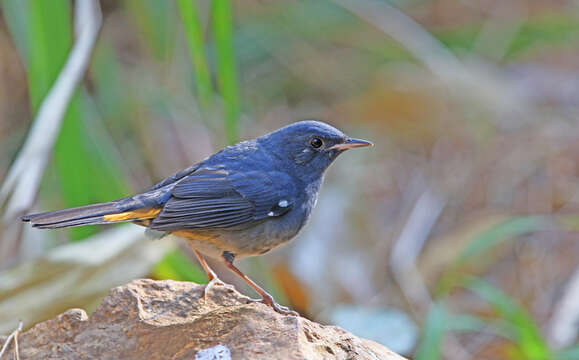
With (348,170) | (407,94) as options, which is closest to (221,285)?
(348,170)

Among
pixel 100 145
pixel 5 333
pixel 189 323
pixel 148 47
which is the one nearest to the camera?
pixel 189 323

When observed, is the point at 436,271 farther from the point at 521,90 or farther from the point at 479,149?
the point at 521,90

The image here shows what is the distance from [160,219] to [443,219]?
3.96 metres

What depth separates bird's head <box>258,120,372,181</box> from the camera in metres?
4.17

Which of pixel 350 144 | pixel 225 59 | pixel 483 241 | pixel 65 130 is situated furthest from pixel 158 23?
pixel 483 241

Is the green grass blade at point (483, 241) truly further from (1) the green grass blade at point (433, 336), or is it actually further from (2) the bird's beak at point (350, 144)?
(2) the bird's beak at point (350, 144)

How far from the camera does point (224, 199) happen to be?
3.88 m

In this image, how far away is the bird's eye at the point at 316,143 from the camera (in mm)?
4184

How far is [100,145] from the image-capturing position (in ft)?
18.4

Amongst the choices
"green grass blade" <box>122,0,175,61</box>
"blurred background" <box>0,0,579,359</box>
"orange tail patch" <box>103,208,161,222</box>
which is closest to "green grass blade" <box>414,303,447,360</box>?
"blurred background" <box>0,0,579,359</box>

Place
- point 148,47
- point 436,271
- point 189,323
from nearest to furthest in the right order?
point 189,323
point 436,271
point 148,47

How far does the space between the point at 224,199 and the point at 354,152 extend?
3871 mm

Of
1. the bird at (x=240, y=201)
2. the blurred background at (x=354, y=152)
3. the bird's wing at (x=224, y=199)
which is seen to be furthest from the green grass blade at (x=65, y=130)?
the bird's wing at (x=224, y=199)

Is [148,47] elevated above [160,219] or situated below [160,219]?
above
